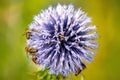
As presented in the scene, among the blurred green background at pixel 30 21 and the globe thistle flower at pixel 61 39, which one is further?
the blurred green background at pixel 30 21

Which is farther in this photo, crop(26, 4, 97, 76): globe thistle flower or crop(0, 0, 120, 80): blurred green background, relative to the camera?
crop(0, 0, 120, 80): blurred green background
